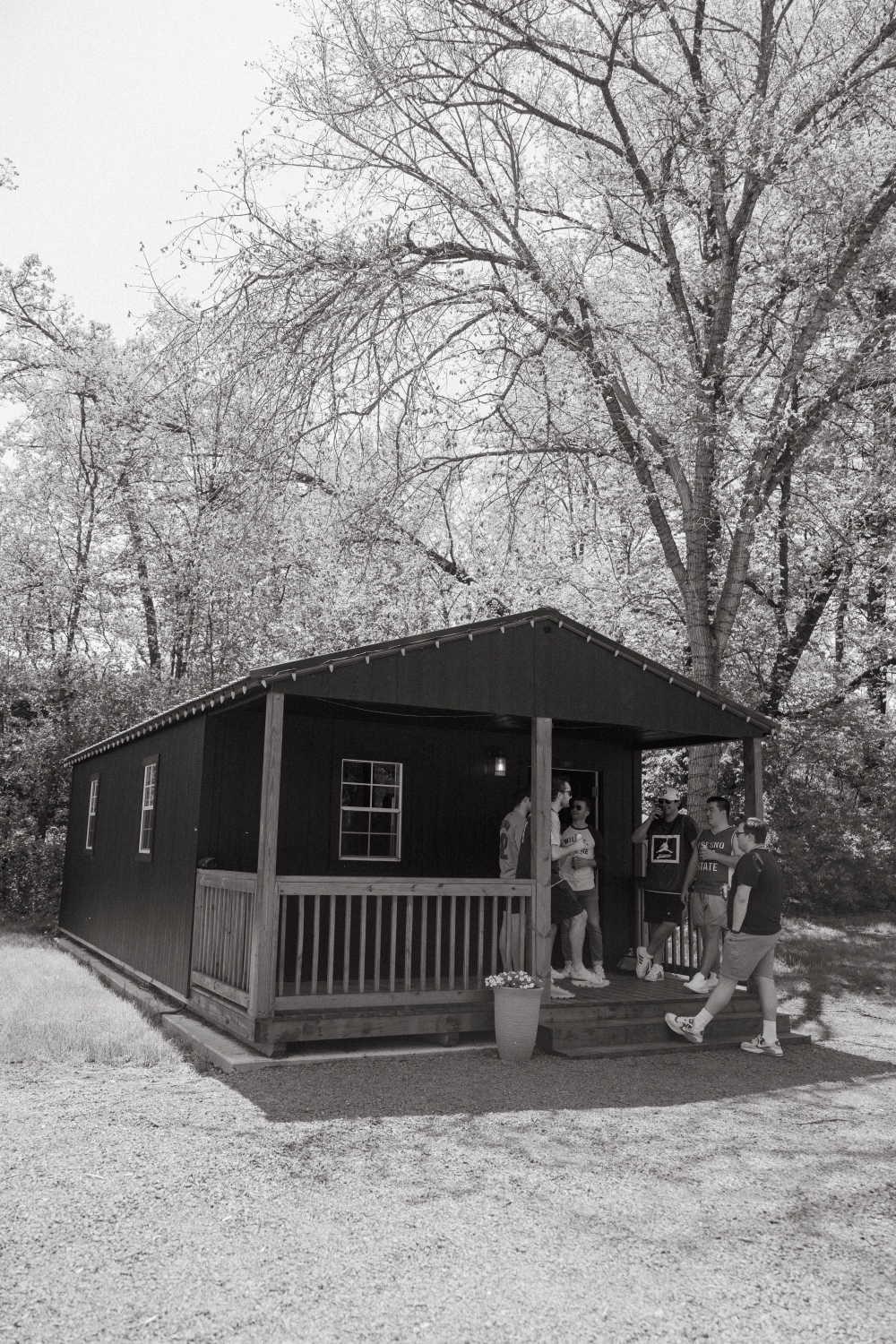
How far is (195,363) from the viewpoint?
29.9ft

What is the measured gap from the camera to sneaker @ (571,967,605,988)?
945 cm

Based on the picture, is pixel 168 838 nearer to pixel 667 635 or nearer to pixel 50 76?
pixel 50 76

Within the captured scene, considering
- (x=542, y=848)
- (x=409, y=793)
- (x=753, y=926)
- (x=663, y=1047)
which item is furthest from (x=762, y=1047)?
(x=409, y=793)

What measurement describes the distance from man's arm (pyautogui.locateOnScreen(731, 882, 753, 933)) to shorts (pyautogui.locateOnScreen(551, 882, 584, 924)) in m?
1.45

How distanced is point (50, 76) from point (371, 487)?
571cm

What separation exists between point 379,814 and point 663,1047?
3340mm

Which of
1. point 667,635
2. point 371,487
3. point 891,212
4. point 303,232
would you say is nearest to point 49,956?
point 371,487

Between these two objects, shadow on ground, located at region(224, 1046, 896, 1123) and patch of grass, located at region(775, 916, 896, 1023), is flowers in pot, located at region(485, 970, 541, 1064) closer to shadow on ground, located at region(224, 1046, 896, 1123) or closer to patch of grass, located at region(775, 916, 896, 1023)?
shadow on ground, located at region(224, 1046, 896, 1123)

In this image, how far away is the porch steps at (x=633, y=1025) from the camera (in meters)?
8.37

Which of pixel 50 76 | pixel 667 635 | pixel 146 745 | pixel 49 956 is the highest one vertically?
pixel 50 76

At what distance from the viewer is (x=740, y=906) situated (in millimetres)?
8188

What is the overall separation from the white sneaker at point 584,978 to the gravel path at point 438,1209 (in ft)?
6.83

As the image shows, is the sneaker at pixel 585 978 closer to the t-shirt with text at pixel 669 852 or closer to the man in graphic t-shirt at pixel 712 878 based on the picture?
the man in graphic t-shirt at pixel 712 878

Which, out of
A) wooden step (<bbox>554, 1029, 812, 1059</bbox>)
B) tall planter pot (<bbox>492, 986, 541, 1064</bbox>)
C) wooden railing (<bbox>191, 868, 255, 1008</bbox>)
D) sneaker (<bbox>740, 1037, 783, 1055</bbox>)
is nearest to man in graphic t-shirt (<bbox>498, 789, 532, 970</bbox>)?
tall planter pot (<bbox>492, 986, 541, 1064</bbox>)
